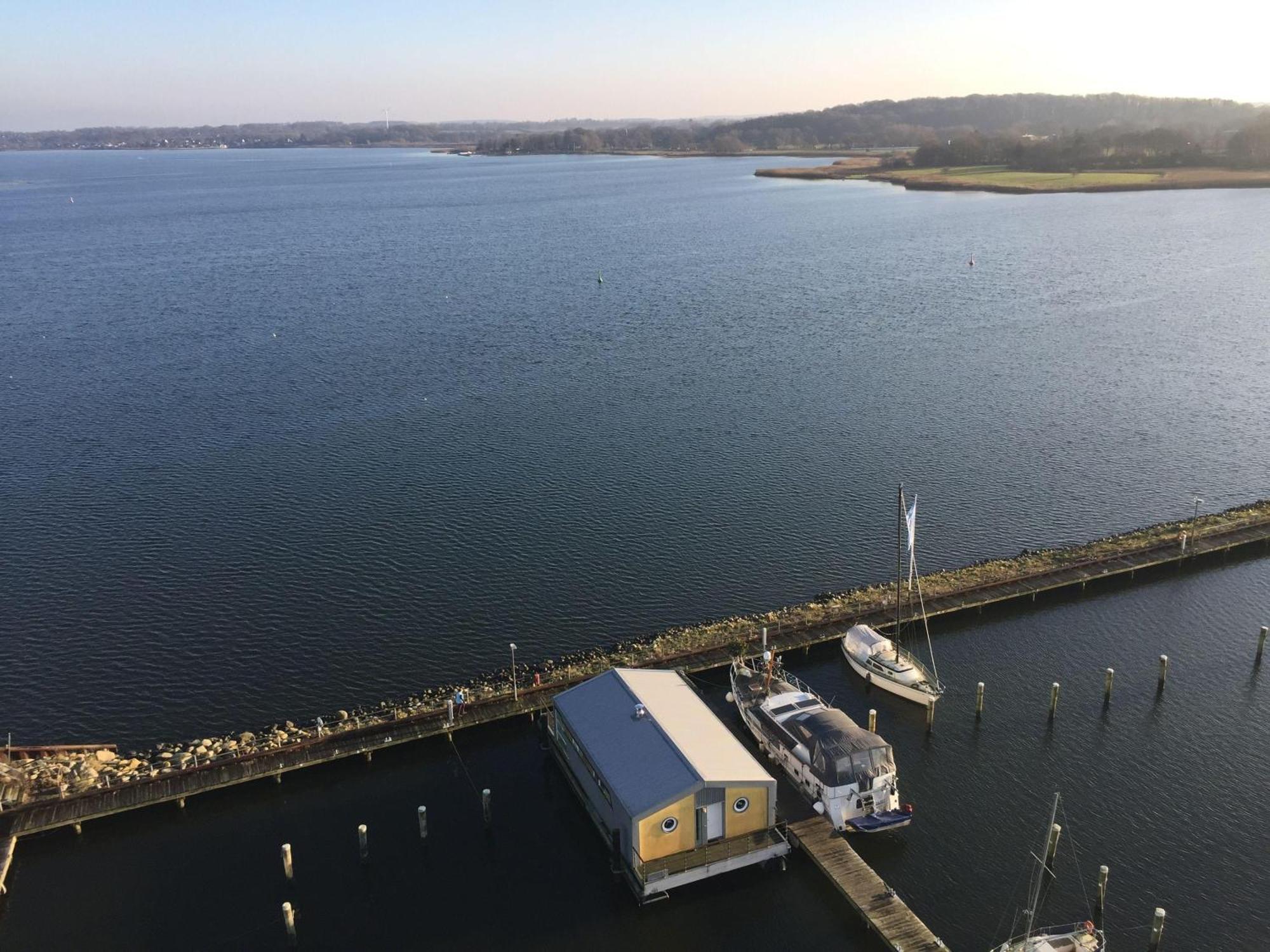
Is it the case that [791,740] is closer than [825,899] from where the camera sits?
No

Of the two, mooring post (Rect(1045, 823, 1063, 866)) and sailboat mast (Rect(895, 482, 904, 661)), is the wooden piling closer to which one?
mooring post (Rect(1045, 823, 1063, 866))

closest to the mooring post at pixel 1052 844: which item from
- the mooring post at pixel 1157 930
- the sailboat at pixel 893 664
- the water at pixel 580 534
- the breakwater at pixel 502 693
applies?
the water at pixel 580 534

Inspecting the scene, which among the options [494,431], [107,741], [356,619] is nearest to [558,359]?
[494,431]

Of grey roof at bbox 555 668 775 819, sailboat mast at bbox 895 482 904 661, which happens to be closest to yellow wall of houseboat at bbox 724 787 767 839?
grey roof at bbox 555 668 775 819

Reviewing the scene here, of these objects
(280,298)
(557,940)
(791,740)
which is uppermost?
(280,298)

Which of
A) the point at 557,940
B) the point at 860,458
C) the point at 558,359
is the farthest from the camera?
the point at 558,359

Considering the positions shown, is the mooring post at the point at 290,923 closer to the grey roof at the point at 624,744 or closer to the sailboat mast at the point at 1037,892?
the grey roof at the point at 624,744

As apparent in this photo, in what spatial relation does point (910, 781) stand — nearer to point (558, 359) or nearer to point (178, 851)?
point (178, 851)
